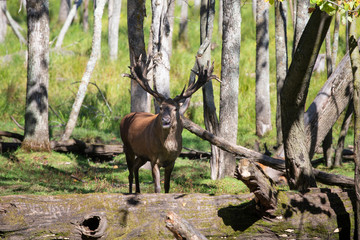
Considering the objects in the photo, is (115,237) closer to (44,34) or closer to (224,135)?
(224,135)

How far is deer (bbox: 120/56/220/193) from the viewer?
7566mm

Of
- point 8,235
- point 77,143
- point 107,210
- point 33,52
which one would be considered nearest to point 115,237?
point 107,210

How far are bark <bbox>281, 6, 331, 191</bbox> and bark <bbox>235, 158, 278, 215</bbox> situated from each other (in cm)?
98

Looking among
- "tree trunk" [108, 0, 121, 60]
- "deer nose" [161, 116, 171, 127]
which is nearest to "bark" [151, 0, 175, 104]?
"deer nose" [161, 116, 171, 127]

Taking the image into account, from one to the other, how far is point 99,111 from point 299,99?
11.0 metres

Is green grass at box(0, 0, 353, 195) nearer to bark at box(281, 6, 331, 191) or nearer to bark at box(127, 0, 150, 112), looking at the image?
bark at box(127, 0, 150, 112)

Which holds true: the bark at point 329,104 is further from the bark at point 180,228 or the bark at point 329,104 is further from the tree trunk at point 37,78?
the tree trunk at point 37,78

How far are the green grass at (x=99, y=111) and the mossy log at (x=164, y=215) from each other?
3.09 metres

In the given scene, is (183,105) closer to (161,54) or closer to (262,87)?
(161,54)


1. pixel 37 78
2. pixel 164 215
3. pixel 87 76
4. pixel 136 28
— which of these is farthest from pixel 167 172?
pixel 87 76

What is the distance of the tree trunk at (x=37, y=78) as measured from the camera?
469 inches

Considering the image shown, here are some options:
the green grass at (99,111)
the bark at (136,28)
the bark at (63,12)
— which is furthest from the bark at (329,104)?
the bark at (63,12)

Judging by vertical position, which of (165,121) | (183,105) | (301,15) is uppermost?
(301,15)

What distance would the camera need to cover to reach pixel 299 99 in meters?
6.20
